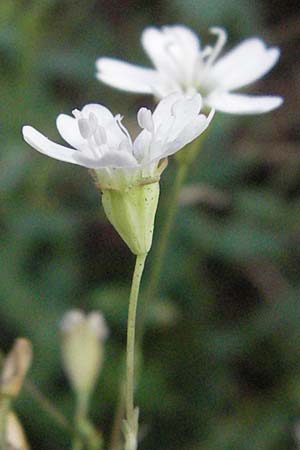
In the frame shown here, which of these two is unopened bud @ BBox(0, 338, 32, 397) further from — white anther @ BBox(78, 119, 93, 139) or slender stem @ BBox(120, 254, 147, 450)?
white anther @ BBox(78, 119, 93, 139)

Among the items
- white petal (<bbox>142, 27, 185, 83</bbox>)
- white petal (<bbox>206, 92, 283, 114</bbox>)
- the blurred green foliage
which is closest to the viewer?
white petal (<bbox>206, 92, 283, 114</bbox>)

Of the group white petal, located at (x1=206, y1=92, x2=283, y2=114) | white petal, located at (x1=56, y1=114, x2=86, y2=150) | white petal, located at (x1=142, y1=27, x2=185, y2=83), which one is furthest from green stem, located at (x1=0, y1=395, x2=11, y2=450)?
white petal, located at (x1=142, y1=27, x2=185, y2=83)

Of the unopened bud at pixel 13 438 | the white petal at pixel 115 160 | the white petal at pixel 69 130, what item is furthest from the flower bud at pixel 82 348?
the white petal at pixel 115 160

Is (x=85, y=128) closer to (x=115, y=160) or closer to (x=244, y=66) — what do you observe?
(x=115, y=160)

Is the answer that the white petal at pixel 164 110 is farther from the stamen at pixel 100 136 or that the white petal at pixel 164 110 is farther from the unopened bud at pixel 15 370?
the unopened bud at pixel 15 370

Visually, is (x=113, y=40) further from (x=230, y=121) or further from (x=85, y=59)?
(x=230, y=121)

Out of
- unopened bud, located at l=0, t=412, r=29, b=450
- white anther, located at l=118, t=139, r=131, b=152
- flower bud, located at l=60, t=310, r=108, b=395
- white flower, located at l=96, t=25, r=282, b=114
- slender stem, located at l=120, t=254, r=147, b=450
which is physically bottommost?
unopened bud, located at l=0, t=412, r=29, b=450

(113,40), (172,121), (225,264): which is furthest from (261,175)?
(172,121)
